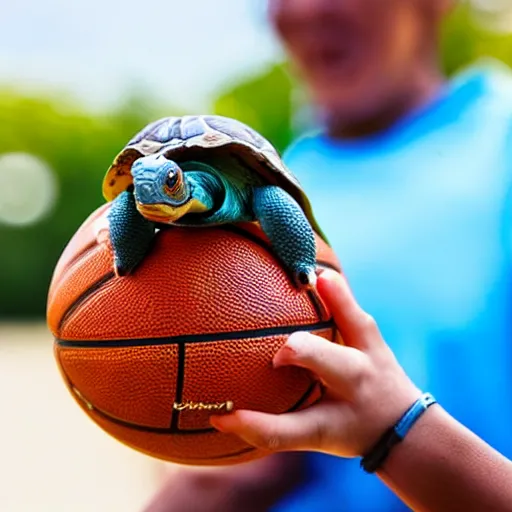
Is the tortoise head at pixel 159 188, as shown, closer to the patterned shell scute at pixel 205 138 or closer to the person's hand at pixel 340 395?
the patterned shell scute at pixel 205 138

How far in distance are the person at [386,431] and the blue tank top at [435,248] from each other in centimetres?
61

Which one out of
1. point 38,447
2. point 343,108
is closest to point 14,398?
point 38,447

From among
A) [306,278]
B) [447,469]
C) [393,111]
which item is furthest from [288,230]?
[393,111]

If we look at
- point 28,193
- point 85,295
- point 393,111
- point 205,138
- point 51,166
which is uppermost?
point 393,111

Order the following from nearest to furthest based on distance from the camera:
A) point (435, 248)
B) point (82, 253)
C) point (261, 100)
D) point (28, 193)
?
1. point (82, 253)
2. point (435, 248)
3. point (261, 100)
4. point (28, 193)

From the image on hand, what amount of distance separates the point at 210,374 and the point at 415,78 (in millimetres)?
1687

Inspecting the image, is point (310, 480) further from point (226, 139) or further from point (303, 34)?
point (303, 34)

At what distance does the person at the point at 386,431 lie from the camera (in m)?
1.50

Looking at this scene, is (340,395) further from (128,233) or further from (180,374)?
(128,233)

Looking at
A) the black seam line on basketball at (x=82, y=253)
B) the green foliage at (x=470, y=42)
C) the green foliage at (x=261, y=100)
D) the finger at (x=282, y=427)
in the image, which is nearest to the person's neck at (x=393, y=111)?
the black seam line on basketball at (x=82, y=253)

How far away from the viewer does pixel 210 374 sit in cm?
147

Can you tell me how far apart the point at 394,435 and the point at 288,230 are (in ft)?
1.39

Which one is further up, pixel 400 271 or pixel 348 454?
pixel 400 271

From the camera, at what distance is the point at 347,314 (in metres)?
1.54
